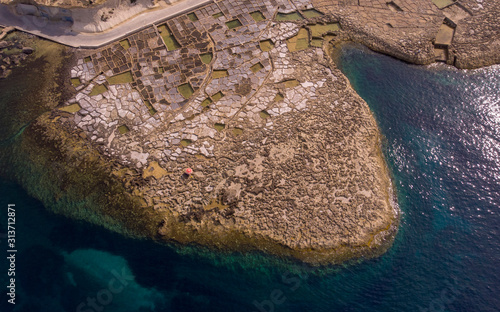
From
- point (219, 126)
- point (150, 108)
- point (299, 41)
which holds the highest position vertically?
point (299, 41)

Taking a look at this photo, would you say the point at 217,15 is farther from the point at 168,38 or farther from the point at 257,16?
the point at 168,38

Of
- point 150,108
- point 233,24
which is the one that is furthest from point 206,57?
point 150,108

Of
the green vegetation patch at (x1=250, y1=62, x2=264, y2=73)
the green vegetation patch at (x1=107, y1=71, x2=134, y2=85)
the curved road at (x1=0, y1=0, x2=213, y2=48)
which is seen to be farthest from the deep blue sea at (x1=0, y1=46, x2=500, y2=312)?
the curved road at (x1=0, y1=0, x2=213, y2=48)

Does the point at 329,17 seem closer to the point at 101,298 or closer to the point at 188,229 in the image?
the point at 188,229

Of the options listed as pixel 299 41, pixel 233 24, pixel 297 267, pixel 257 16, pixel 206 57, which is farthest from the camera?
pixel 257 16

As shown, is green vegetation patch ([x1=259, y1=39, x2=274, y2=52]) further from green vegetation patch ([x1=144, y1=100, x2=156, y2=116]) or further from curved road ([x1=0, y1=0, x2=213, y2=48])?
green vegetation patch ([x1=144, y1=100, x2=156, y2=116])

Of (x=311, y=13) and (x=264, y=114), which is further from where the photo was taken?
(x=311, y=13)
